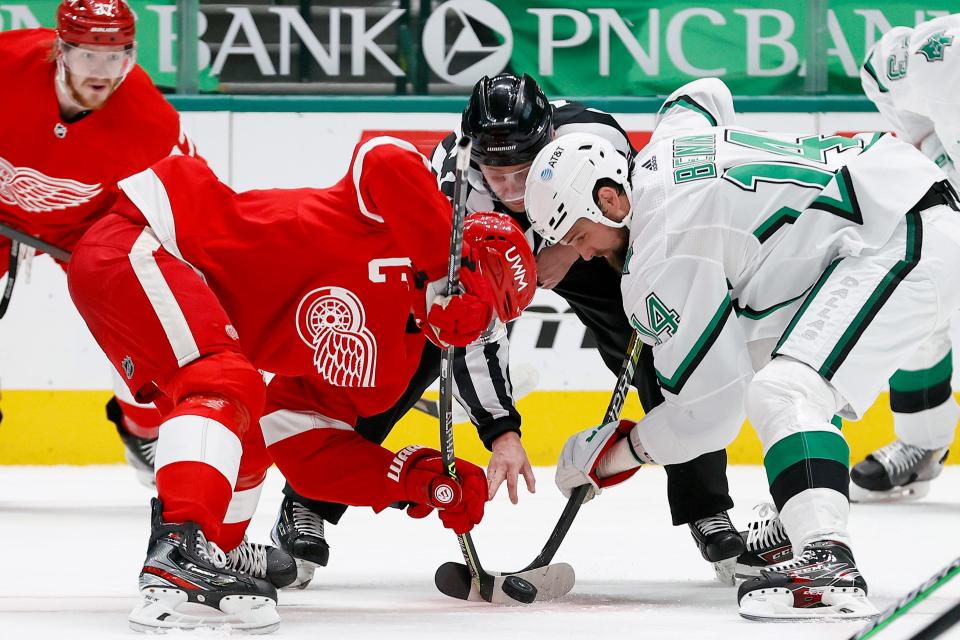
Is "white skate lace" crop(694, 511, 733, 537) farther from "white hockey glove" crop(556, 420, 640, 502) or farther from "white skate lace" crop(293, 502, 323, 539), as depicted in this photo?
"white skate lace" crop(293, 502, 323, 539)

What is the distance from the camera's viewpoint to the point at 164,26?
16.0 feet

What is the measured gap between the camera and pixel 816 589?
219cm

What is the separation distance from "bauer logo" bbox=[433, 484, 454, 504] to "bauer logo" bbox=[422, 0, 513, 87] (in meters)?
2.56

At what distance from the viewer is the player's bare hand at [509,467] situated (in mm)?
2670

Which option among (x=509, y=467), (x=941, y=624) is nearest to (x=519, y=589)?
(x=509, y=467)

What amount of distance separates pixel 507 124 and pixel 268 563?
0.97 metres

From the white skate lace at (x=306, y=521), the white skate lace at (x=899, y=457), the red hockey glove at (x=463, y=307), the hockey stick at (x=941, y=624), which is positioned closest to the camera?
the hockey stick at (x=941, y=624)

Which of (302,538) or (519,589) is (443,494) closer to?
(519,589)

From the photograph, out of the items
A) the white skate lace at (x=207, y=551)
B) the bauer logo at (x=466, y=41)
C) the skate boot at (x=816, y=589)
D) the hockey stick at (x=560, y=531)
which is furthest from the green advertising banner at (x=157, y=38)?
the skate boot at (x=816, y=589)

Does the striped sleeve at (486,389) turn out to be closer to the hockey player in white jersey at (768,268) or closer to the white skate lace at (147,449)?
the hockey player in white jersey at (768,268)

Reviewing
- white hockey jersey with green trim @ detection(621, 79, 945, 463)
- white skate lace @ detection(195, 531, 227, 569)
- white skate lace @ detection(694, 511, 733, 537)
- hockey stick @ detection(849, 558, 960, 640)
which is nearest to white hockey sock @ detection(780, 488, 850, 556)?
white hockey jersey with green trim @ detection(621, 79, 945, 463)

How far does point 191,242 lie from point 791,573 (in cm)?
111

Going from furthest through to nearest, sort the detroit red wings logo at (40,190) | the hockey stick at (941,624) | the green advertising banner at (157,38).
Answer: the green advertising banner at (157,38) → the detroit red wings logo at (40,190) → the hockey stick at (941,624)

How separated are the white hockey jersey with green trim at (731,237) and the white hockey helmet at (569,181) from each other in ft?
0.20
